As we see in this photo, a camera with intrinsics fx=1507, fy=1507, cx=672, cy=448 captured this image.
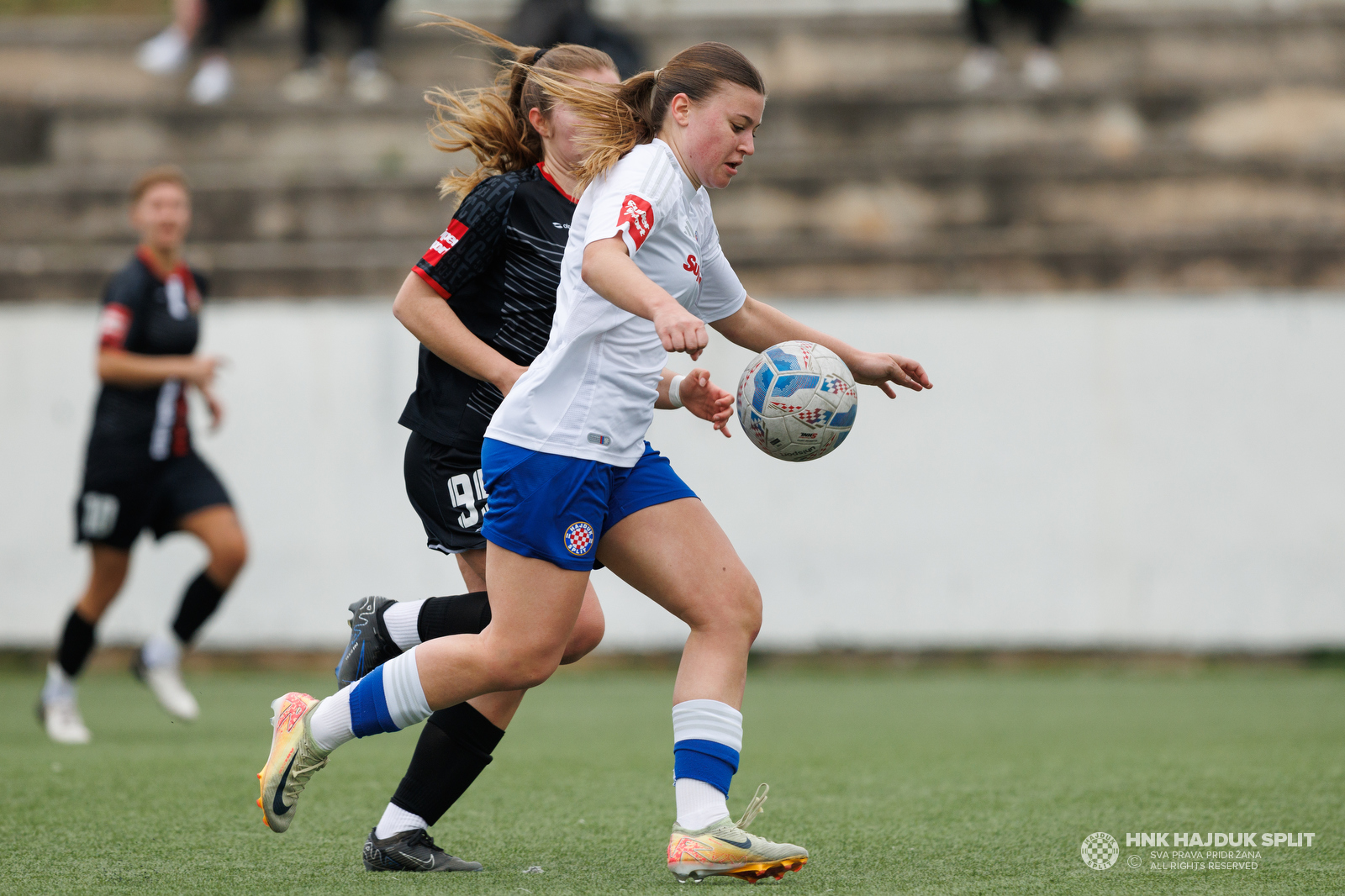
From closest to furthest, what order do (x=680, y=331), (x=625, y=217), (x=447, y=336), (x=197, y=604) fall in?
(x=680, y=331)
(x=625, y=217)
(x=447, y=336)
(x=197, y=604)

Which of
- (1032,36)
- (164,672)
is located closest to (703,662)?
(164,672)

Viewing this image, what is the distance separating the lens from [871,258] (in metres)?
9.64

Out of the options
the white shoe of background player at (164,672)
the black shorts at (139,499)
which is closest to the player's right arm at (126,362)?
the black shorts at (139,499)

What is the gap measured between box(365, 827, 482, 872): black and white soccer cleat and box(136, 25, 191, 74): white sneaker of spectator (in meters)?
10.4

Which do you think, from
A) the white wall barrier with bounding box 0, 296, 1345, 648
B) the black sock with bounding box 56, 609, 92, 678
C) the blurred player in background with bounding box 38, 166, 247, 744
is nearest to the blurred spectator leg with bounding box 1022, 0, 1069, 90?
the white wall barrier with bounding box 0, 296, 1345, 648

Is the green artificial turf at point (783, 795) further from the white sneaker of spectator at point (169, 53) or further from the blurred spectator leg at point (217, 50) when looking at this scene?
the white sneaker of spectator at point (169, 53)

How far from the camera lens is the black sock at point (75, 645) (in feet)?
21.1

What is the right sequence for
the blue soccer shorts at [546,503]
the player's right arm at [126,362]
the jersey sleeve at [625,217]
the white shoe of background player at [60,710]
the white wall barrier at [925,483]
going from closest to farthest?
the jersey sleeve at [625,217] < the blue soccer shorts at [546,503] < the white shoe of background player at [60,710] < the player's right arm at [126,362] < the white wall barrier at [925,483]

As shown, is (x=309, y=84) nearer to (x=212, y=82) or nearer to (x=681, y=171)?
(x=212, y=82)

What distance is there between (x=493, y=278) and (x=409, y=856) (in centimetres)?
141

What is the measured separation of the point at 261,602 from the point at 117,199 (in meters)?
3.26

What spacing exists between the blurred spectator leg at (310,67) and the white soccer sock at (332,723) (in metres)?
9.37

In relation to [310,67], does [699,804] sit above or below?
below

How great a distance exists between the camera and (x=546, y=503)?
126 inches
